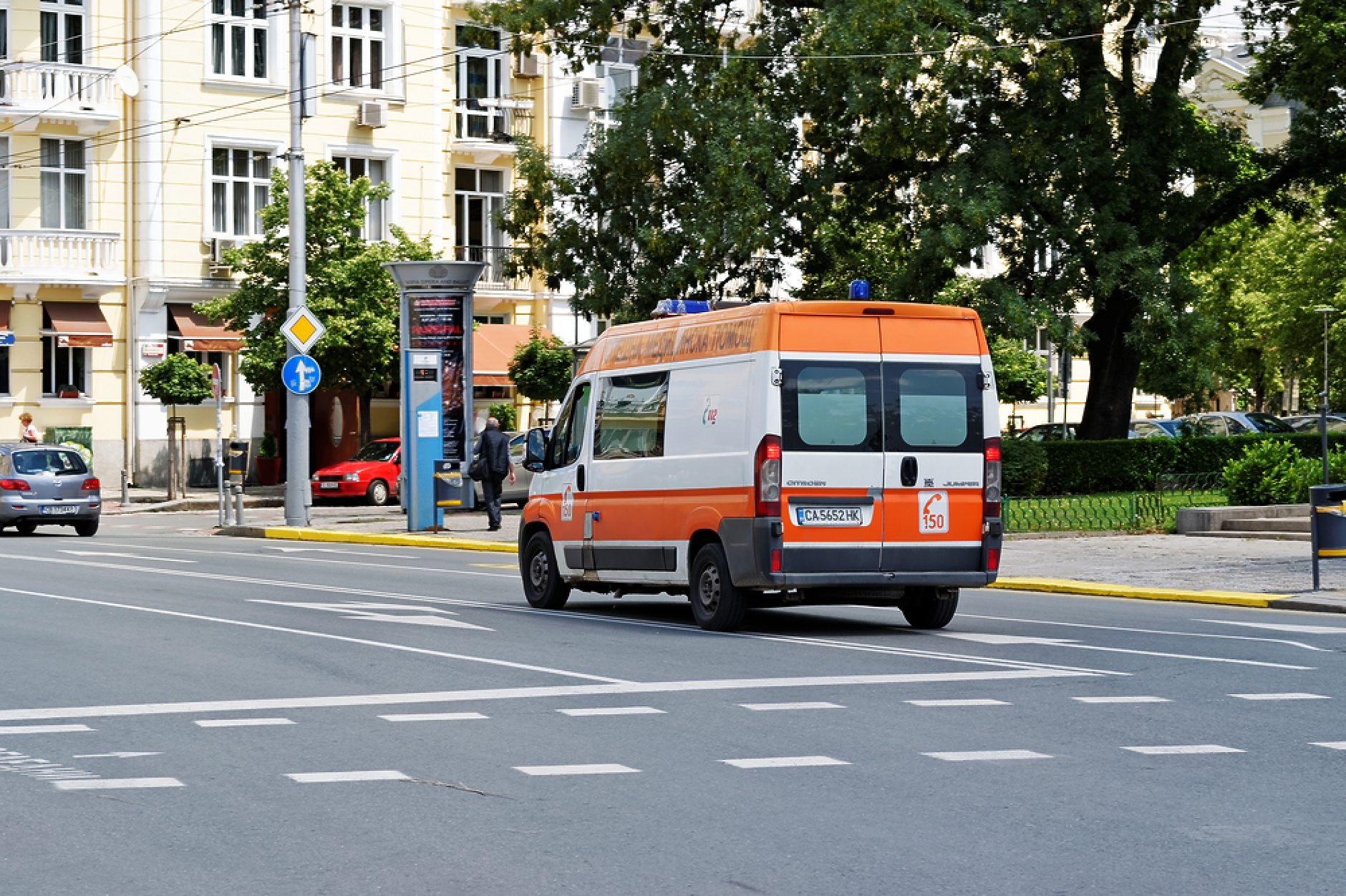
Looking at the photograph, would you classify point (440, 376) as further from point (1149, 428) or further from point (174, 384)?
Result: point (1149, 428)

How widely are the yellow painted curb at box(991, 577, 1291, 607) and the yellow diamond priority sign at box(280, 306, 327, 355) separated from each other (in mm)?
14750

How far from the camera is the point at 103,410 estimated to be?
45.0 m

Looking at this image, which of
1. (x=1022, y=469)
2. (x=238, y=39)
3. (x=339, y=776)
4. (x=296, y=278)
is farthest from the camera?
(x=238, y=39)

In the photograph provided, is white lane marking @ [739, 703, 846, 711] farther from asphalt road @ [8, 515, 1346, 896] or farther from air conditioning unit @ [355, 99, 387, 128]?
air conditioning unit @ [355, 99, 387, 128]

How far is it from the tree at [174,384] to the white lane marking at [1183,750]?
1365 inches

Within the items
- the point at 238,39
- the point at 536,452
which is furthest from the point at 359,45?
the point at 536,452

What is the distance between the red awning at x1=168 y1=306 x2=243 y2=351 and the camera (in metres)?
44.8

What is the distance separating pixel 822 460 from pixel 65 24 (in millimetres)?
34703

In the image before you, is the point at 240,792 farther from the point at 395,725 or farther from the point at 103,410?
the point at 103,410

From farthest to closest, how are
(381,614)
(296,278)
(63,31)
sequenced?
(63,31), (296,278), (381,614)

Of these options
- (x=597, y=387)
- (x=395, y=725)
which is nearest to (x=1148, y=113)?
(x=597, y=387)

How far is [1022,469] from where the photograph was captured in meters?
31.1

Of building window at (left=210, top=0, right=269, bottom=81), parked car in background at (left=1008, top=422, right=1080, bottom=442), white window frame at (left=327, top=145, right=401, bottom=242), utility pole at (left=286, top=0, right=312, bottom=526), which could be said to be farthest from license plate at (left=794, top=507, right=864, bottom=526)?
white window frame at (left=327, top=145, right=401, bottom=242)

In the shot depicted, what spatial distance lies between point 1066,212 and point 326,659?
20.6m
